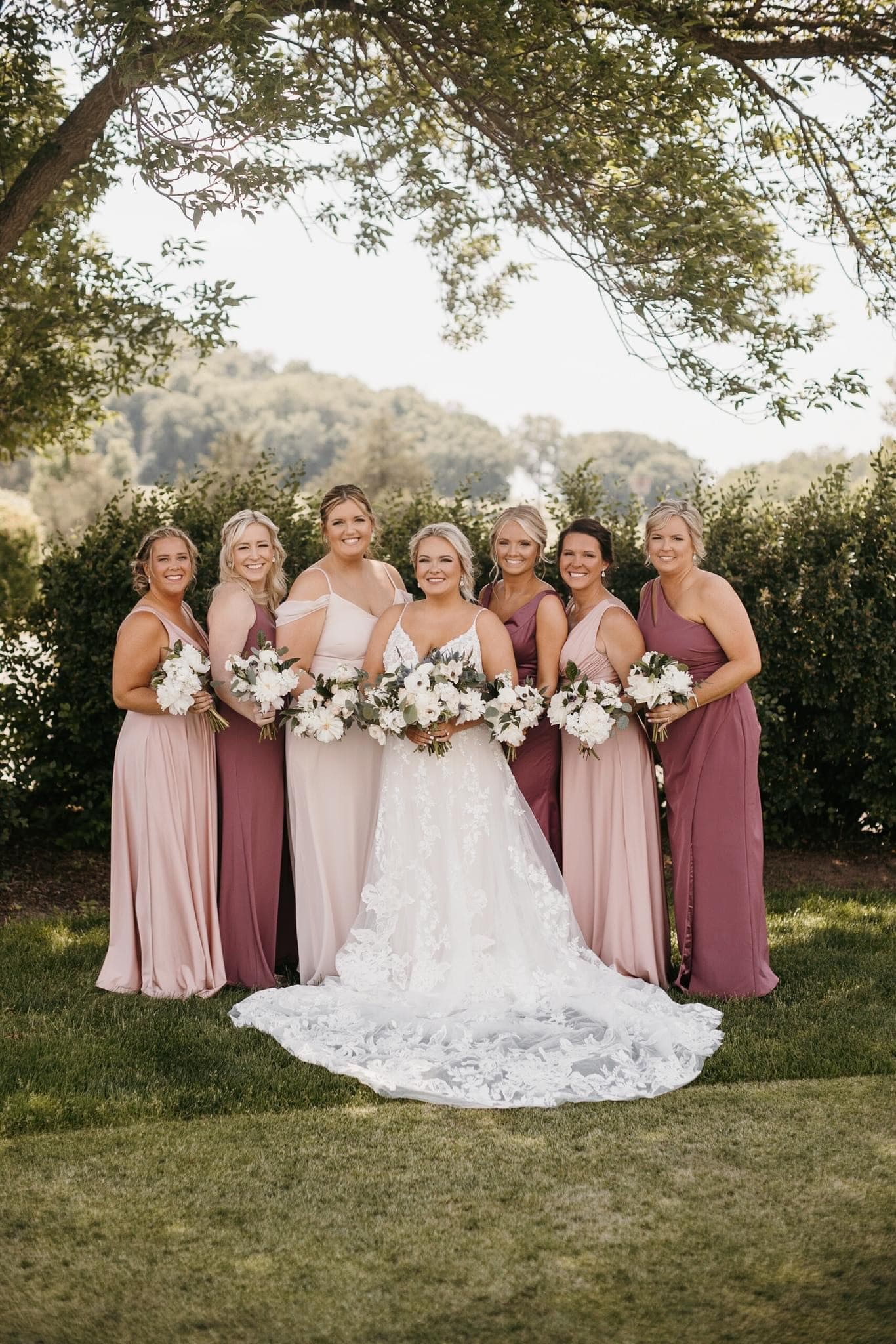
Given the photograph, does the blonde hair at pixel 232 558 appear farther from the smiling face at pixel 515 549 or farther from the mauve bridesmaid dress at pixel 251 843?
the smiling face at pixel 515 549

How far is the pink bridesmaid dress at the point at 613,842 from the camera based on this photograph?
6148mm

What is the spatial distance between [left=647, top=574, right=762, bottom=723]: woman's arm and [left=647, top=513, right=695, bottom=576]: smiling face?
16 cm

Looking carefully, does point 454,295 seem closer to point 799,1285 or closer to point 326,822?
point 326,822

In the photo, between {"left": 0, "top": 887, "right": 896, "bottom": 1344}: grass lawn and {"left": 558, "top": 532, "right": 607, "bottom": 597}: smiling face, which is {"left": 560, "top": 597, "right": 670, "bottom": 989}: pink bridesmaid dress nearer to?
{"left": 558, "top": 532, "right": 607, "bottom": 597}: smiling face

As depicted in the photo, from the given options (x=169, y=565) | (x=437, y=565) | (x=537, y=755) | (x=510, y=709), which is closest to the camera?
(x=510, y=709)

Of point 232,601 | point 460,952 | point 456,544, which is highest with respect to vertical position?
point 456,544

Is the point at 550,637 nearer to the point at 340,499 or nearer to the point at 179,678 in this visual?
the point at 340,499

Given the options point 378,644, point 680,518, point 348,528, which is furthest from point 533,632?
point 348,528

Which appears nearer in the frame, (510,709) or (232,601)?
(510,709)

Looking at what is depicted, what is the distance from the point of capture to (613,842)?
20.2ft

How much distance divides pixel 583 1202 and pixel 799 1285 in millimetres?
753

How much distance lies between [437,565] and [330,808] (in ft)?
4.44

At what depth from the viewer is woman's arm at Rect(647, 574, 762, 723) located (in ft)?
19.8

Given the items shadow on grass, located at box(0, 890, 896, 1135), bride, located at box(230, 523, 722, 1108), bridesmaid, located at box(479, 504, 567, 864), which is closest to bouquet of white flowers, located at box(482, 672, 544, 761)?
bride, located at box(230, 523, 722, 1108)
